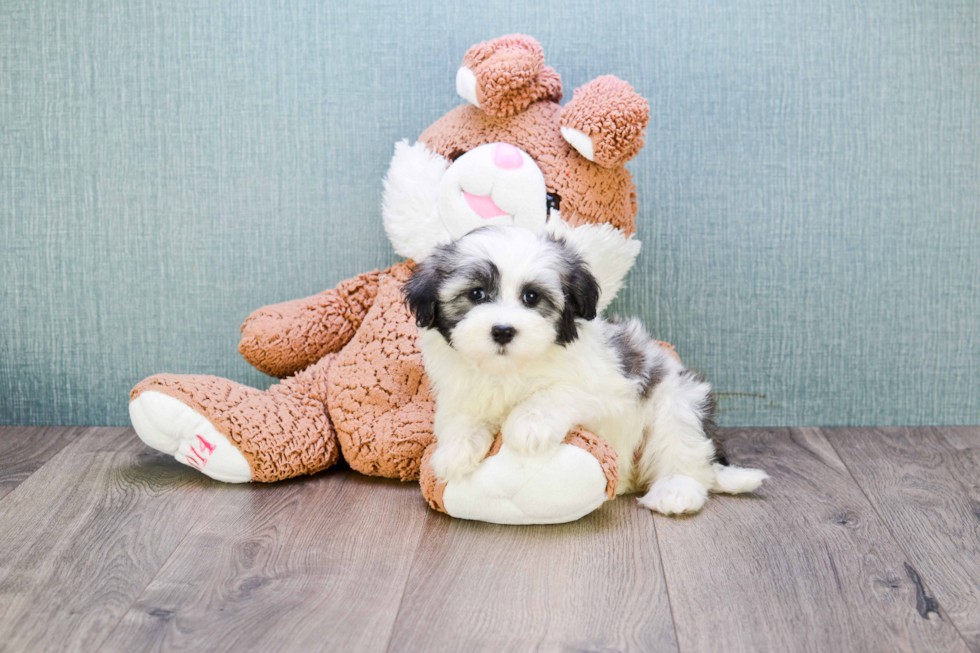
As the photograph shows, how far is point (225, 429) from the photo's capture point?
73.5 inches

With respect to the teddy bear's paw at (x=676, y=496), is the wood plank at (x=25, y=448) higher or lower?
lower

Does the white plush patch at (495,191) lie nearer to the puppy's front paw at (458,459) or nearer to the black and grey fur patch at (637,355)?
the black and grey fur patch at (637,355)

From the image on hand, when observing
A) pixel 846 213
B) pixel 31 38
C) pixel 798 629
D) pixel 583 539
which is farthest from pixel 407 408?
pixel 31 38

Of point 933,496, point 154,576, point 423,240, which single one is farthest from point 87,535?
point 933,496

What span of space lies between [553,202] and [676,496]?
0.71 metres

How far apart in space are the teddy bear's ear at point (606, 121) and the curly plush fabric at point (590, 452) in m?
0.62

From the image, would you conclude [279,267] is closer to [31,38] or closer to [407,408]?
[407,408]

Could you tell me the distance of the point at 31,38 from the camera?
229 centimetres

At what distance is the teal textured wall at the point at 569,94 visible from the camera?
7.33 ft

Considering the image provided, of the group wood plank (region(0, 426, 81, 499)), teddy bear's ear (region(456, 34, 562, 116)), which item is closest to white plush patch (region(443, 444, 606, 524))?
teddy bear's ear (region(456, 34, 562, 116))

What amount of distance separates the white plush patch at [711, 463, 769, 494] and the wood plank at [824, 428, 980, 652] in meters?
0.25

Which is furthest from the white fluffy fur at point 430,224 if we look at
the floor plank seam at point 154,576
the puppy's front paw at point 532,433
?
the floor plank seam at point 154,576

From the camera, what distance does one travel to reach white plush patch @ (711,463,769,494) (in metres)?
1.86

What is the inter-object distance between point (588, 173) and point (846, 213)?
2.77ft
